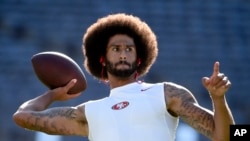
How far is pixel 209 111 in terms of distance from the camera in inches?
194

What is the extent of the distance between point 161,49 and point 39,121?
Result: 8.24 metres

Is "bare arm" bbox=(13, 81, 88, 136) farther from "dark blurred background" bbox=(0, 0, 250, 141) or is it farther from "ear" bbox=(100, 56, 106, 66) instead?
"dark blurred background" bbox=(0, 0, 250, 141)

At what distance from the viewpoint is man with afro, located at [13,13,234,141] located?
4.91 meters

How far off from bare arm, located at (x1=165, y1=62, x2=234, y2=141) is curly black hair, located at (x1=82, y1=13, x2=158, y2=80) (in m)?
0.34

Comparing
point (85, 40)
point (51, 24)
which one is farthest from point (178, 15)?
point (85, 40)

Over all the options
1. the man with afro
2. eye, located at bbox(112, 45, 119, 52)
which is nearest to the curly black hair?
the man with afro

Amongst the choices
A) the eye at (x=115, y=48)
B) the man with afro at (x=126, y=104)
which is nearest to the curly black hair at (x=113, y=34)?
the man with afro at (x=126, y=104)

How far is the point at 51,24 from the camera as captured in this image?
13.9 m

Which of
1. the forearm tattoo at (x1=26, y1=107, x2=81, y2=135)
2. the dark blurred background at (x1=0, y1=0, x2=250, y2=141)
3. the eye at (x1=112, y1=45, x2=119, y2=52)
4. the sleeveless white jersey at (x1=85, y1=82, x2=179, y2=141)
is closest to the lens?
the sleeveless white jersey at (x1=85, y1=82, x2=179, y2=141)

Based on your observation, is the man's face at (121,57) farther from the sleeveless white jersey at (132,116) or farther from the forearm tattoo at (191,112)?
the forearm tattoo at (191,112)

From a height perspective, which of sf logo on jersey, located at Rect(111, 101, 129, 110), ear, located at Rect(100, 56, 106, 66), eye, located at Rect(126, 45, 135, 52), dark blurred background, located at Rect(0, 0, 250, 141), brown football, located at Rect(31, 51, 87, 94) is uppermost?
eye, located at Rect(126, 45, 135, 52)

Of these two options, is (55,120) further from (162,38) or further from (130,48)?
(162,38)

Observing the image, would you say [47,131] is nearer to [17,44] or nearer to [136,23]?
[136,23]

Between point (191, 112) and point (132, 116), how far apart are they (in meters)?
0.29
